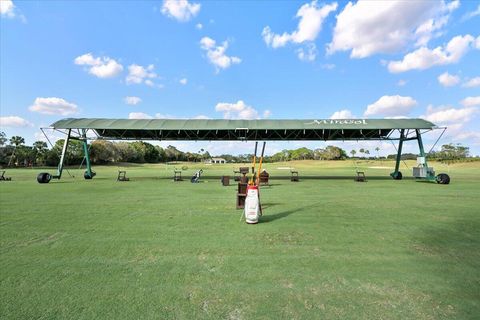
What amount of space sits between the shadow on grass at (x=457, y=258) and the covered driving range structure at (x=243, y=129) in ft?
52.6

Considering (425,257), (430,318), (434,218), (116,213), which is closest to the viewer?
(430,318)

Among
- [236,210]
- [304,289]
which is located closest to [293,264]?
[304,289]

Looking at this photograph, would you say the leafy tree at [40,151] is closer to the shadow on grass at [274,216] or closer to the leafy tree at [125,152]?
the leafy tree at [125,152]

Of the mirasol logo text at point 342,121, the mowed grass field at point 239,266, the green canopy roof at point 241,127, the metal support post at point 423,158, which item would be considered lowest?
the mowed grass field at point 239,266

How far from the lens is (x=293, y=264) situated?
16.8 ft

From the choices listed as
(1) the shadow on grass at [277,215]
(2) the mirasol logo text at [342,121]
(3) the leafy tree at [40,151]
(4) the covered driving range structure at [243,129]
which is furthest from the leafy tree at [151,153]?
(1) the shadow on grass at [277,215]

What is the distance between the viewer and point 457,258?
5348 mm

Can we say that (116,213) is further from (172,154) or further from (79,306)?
(172,154)

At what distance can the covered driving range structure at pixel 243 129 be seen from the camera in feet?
74.9

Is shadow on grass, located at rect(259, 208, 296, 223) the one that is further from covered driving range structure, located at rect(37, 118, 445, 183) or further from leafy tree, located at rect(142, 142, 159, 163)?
leafy tree, located at rect(142, 142, 159, 163)

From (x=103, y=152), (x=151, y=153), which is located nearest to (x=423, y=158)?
(x=103, y=152)

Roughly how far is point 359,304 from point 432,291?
1272 millimetres

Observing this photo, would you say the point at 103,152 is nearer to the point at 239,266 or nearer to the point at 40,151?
the point at 40,151

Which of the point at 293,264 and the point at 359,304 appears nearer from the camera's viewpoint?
the point at 359,304
